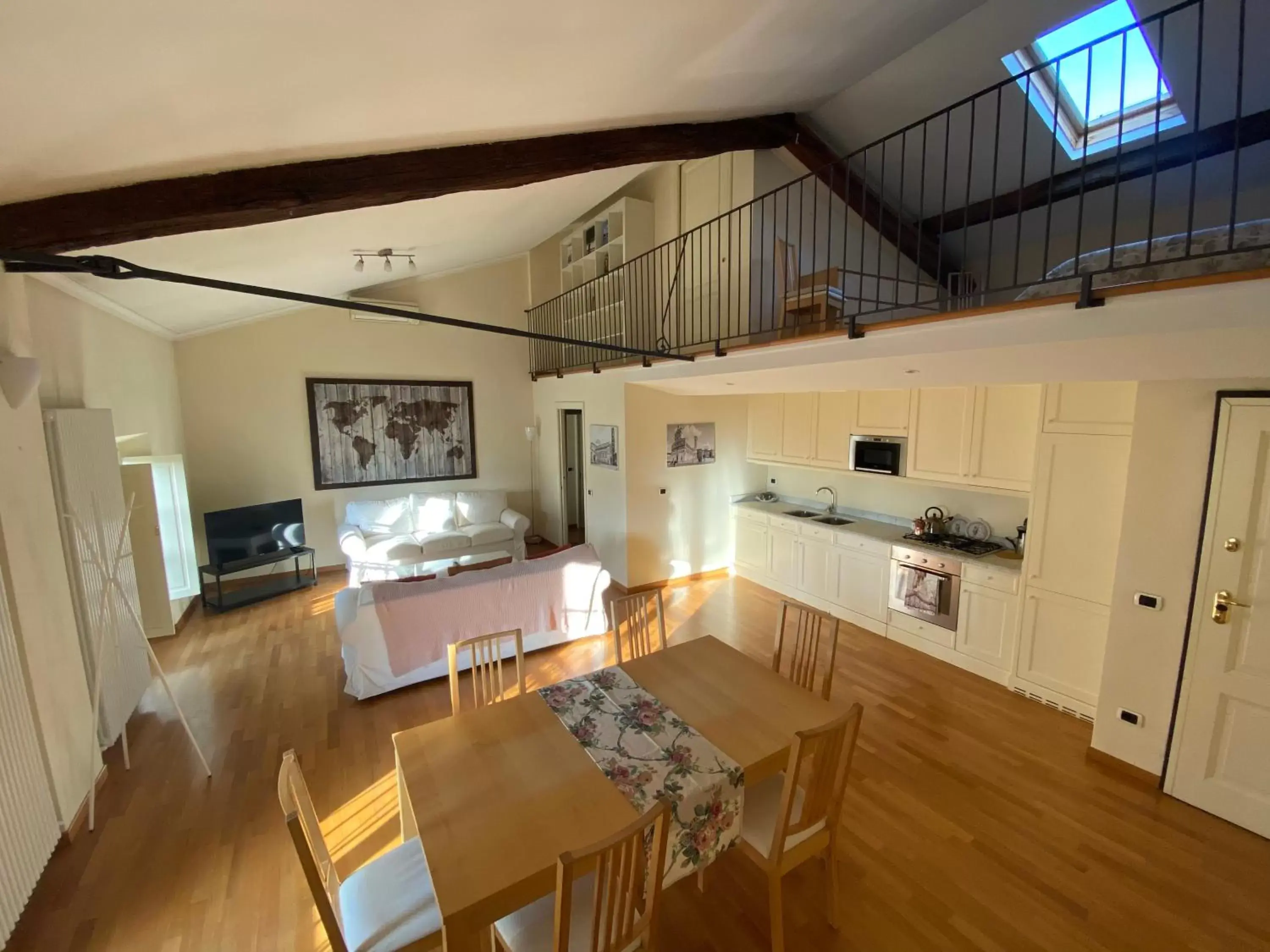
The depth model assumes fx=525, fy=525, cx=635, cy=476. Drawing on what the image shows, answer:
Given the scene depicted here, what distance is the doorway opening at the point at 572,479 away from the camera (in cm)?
673

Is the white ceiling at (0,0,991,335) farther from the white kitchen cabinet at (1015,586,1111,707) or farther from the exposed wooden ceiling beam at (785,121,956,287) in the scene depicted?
the white kitchen cabinet at (1015,586,1111,707)

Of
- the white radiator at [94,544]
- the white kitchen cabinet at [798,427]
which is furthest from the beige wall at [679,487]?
the white radiator at [94,544]

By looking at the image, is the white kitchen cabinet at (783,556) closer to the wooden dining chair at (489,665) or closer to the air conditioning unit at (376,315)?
the wooden dining chair at (489,665)

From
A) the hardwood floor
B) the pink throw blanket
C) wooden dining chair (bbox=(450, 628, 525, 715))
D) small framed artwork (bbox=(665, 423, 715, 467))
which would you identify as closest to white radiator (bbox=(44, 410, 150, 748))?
the hardwood floor

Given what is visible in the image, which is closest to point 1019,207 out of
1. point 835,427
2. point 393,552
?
point 835,427

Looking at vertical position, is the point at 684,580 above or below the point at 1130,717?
below

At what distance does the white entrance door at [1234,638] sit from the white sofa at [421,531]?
16.1 ft

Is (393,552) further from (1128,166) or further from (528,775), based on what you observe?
(1128,166)

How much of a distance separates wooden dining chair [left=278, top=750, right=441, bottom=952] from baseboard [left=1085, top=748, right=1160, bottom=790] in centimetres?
330

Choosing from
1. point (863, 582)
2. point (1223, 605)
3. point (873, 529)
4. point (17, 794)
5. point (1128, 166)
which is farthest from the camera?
point (873, 529)

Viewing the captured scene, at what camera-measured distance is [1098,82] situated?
3203 mm

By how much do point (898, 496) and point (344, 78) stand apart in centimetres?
465

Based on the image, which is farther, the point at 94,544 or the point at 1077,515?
the point at 1077,515

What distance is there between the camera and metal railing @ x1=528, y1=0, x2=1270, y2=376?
79.5 inches
